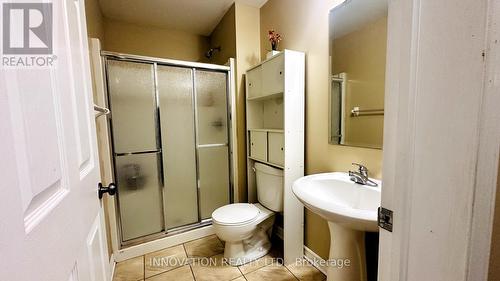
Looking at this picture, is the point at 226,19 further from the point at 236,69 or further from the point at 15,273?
the point at 15,273

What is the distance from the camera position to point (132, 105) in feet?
6.11

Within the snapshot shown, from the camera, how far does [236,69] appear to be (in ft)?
6.86

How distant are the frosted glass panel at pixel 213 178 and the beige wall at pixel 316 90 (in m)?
0.94

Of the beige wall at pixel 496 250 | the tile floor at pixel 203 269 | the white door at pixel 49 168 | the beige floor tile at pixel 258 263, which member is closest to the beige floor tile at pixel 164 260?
the tile floor at pixel 203 269

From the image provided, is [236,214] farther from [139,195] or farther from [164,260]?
[139,195]

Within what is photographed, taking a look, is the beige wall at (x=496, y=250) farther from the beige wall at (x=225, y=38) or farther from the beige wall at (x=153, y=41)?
the beige wall at (x=153, y=41)

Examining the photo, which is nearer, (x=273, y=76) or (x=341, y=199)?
(x=341, y=199)

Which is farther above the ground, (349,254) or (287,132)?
(287,132)

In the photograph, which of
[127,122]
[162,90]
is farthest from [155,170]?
[162,90]

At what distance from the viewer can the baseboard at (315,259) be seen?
63.3 inches

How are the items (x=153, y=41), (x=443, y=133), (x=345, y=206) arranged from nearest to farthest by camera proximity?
(x=443, y=133), (x=345, y=206), (x=153, y=41)

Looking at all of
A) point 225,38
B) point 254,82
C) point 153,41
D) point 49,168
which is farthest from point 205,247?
point 153,41

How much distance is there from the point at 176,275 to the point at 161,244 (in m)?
0.45

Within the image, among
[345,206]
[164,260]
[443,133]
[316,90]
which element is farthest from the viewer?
[164,260]
